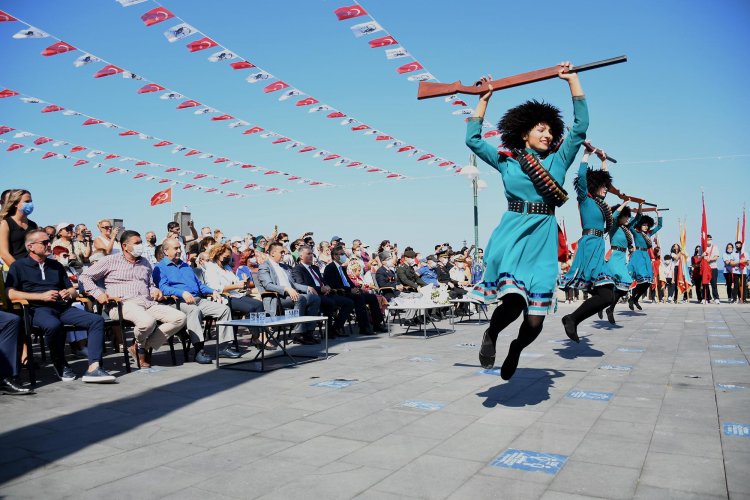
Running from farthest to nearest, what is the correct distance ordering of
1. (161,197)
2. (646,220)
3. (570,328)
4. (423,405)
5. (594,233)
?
(161,197) < (646,220) < (594,233) < (570,328) < (423,405)

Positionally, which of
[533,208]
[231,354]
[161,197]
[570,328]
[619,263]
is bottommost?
[231,354]

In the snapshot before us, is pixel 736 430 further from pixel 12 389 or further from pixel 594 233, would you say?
pixel 12 389

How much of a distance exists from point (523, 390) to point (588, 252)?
3.58 meters

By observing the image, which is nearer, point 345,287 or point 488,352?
point 488,352

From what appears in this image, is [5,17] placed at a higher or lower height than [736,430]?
higher

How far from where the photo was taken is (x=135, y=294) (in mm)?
6328

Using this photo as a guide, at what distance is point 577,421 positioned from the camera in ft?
12.5

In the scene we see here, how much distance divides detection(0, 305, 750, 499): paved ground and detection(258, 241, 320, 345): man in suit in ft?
6.30

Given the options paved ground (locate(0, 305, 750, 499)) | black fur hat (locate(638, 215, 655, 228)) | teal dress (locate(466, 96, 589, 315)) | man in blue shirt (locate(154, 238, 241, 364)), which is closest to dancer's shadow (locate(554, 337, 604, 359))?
paved ground (locate(0, 305, 750, 499))

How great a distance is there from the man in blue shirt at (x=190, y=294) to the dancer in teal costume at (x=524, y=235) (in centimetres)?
379

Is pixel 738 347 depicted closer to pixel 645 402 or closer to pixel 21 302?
pixel 645 402

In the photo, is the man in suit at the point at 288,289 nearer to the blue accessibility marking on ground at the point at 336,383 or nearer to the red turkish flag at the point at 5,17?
the blue accessibility marking on ground at the point at 336,383

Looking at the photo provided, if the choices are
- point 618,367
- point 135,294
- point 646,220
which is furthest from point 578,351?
point 646,220

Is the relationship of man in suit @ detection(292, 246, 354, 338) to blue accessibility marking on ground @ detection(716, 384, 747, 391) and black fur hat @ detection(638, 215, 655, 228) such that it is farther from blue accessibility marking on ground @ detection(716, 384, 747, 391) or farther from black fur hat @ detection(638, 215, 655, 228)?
black fur hat @ detection(638, 215, 655, 228)
